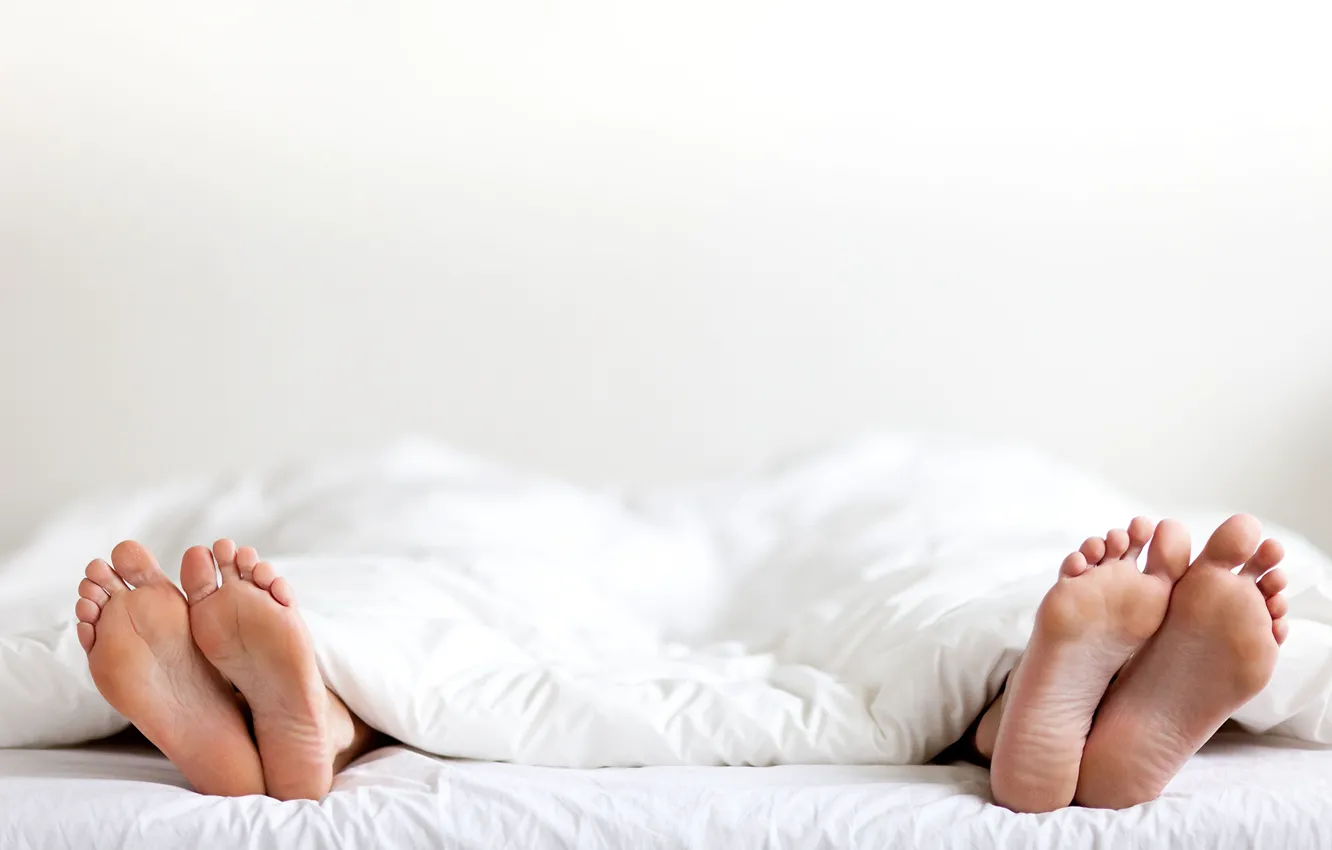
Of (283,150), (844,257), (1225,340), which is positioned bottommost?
(1225,340)

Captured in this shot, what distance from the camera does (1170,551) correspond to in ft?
3.13

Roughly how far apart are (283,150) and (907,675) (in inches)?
51.0

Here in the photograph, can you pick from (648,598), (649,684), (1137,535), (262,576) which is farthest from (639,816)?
(648,598)

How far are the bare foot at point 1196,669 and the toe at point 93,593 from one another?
823 millimetres

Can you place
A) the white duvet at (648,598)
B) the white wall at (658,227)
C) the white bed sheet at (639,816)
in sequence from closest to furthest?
the white bed sheet at (639,816)
the white duvet at (648,598)
the white wall at (658,227)

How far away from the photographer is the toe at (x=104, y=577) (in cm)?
98

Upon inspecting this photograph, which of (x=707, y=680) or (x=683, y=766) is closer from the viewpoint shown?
(x=683, y=766)

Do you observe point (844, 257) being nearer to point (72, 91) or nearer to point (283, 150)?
point (283, 150)

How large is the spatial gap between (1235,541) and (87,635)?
920 millimetres

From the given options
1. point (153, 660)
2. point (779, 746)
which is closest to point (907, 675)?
point (779, 746)

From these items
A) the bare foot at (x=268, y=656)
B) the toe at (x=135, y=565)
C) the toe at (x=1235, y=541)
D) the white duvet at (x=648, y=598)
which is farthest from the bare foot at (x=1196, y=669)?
the toe at (x=135, y=565)

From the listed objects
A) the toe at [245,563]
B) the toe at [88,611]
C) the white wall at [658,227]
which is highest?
the white wall at [658,227]

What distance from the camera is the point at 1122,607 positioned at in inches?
37.3

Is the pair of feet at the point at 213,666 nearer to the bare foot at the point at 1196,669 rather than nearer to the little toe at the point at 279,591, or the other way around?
the little toe at the point at 279,591
